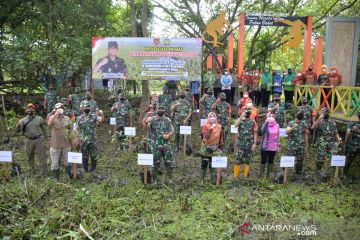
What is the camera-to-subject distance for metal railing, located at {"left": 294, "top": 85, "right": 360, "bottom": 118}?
1122cm

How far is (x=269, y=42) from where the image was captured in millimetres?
21859

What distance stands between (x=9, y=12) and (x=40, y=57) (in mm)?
3387

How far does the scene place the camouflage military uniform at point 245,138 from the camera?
29.0 ft

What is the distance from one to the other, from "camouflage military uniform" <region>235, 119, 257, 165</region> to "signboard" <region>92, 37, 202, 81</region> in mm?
4675

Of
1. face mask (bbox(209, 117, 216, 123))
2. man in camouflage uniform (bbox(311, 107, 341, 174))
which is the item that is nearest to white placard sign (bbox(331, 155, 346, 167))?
man in camouflage uniform (bbox(311, 107, 341, 174))

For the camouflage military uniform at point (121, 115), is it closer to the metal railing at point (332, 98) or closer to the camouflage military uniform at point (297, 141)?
the camouflage military uniform at point (297, 141)

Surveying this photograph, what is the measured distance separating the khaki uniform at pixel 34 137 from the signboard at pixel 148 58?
15.6 feet

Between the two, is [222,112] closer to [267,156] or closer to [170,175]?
[267,156]

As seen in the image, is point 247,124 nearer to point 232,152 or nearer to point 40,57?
point 232,152

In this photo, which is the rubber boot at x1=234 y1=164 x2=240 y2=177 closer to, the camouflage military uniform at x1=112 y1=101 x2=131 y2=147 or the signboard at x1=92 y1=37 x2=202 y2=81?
the camouflage military uniform at x1=112 y1=101 x2=131 y2=147

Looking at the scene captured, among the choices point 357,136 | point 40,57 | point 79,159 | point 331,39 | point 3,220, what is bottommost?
point 3,220

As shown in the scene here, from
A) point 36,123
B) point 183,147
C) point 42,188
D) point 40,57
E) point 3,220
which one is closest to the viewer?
point 3,220

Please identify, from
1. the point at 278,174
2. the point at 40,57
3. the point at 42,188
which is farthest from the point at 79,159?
the point at 40,57

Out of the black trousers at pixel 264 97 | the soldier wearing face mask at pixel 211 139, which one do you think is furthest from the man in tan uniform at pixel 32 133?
the black trousers at pixel 264 97
